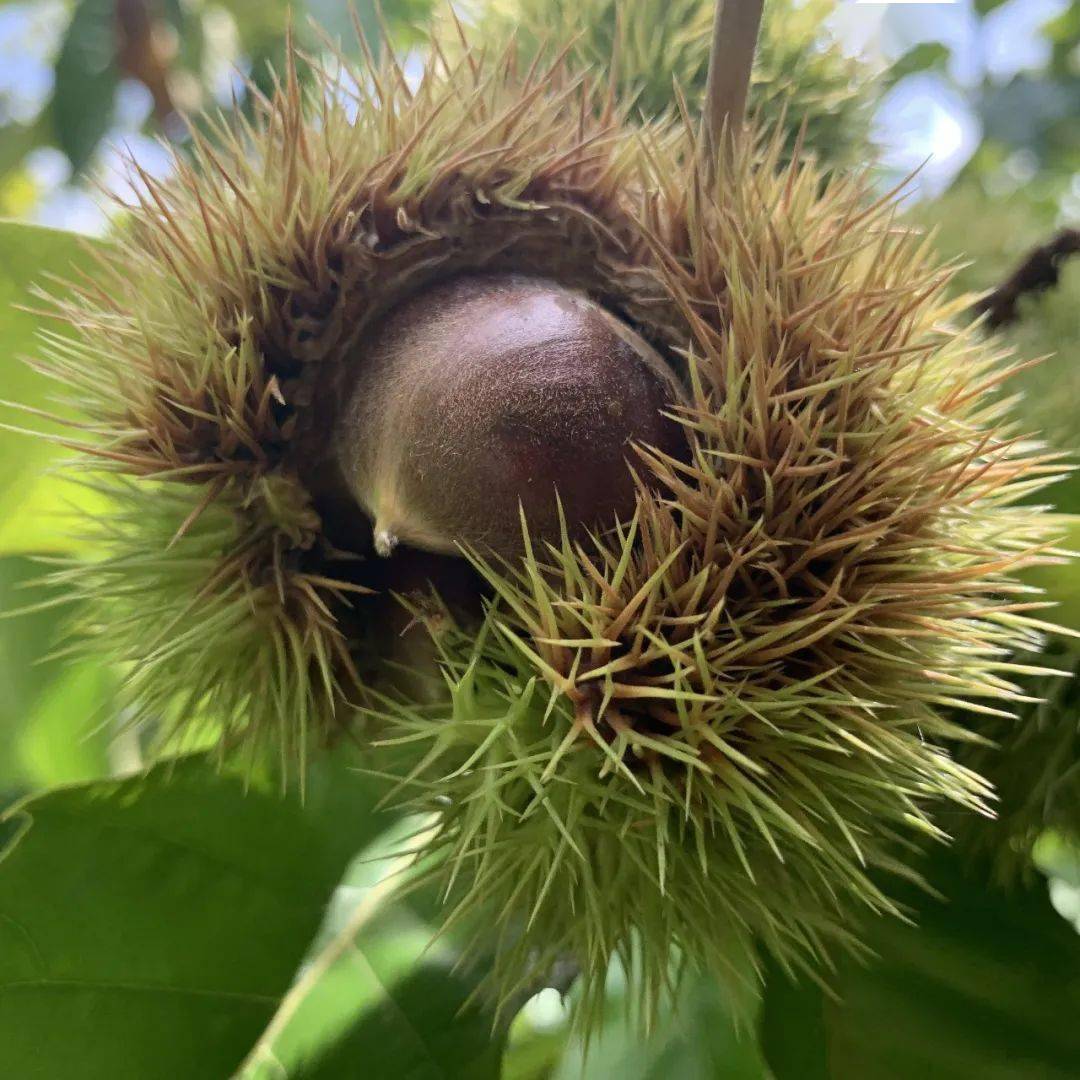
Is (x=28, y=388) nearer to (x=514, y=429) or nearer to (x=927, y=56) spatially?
(x=514, y=429)

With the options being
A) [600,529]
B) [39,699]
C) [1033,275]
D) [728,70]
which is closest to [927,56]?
[1033,275]

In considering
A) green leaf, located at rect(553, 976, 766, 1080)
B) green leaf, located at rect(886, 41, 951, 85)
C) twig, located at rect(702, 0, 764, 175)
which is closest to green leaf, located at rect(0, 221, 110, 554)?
twig, located at rect(702, 0, 764, 175)

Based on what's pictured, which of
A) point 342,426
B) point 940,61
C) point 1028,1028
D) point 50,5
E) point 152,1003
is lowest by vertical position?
point 1028,1028

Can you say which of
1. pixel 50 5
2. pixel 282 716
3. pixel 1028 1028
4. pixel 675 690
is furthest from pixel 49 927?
pixel 50 5

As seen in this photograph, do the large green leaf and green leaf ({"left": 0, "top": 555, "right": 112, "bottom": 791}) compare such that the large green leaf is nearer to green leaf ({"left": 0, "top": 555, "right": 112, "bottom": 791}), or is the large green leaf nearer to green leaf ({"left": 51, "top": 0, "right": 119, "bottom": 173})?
green leaf ({"left": 0, "top": 555, "right": 112, "bottom": 791})

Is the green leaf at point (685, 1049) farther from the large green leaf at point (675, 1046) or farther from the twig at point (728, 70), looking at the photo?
the twig at point (728, 70)

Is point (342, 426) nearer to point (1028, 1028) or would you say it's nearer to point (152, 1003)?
point (152, 1003)
